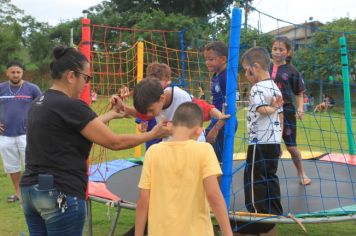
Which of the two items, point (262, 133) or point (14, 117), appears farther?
point (14, 117)

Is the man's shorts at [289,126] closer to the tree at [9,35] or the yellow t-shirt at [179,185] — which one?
the yellow t-shirt at [179,185]

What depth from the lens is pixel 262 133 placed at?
3.40m

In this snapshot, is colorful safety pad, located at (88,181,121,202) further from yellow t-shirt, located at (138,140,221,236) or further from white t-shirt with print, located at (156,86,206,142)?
yellow t-shirt, located at (138,140,221,236)

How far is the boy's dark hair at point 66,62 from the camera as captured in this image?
2.22 meters

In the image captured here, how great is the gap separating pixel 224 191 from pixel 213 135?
1.25ft

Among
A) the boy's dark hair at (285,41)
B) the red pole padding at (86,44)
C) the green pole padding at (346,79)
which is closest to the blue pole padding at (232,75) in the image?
the red pole padding at (86,44)

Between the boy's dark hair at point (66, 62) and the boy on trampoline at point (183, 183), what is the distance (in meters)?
0.54

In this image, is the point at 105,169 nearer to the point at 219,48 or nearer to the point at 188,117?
the point at 219,48

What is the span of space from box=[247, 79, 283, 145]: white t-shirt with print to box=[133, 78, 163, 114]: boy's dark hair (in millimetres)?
1023

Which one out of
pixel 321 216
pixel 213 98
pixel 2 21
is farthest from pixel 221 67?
pixel 2 21

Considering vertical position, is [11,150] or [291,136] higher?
[291,136]

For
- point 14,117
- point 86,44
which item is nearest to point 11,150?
point 14,117

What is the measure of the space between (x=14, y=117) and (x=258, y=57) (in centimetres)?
298

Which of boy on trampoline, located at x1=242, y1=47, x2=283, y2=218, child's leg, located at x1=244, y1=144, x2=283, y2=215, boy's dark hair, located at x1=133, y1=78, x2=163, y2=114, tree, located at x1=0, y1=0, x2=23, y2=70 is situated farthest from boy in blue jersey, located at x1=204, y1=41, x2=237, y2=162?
tree, located at x1=0, y1=0, x2=23, y2=70
